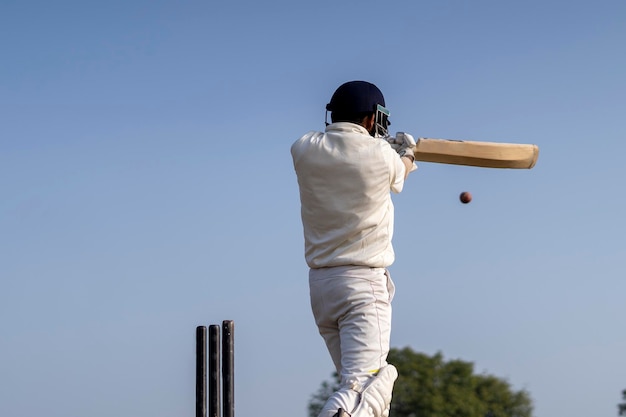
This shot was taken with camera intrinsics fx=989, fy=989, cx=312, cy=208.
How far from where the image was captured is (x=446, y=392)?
2306 inches

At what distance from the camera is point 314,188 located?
5.60m

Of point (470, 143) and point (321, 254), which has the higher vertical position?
point (470, 143)

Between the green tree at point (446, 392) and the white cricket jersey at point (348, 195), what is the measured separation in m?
50.2

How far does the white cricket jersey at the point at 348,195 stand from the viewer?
18.0 feet

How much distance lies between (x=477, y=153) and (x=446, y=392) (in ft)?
176

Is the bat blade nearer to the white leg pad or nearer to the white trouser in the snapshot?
the white trouser

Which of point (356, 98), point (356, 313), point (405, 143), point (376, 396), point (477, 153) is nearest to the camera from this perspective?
point (376, 396)

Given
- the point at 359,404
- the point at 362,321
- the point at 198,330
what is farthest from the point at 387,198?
the point at 198,330

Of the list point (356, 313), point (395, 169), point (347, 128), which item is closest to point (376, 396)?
point (356, 313)

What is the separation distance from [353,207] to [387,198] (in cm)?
25

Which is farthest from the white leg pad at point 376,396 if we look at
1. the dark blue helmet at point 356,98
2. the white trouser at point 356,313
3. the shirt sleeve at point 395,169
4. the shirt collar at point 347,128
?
the dark blue helmet at point 356,98

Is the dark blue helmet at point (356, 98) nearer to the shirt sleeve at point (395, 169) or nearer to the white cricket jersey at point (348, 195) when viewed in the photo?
the white cricket jersey at point (348, 195)

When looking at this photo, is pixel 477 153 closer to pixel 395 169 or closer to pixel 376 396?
pixel 395 169

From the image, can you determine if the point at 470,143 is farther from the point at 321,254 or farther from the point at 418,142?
the point at 321,254
